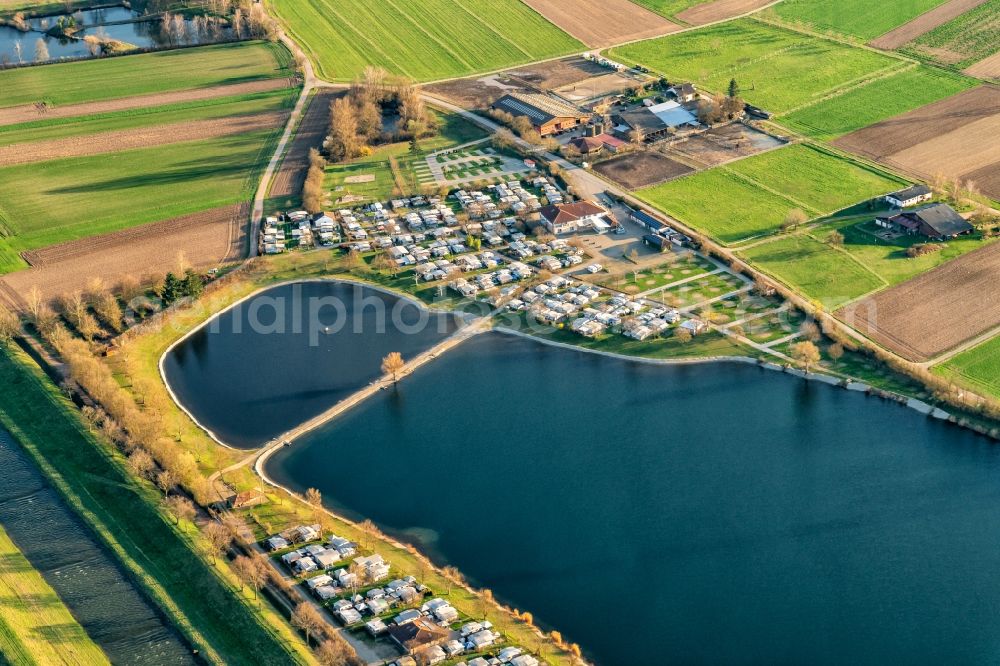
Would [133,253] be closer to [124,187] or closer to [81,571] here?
[124,187]

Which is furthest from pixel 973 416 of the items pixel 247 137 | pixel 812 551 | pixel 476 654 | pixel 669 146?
pixel 247 137

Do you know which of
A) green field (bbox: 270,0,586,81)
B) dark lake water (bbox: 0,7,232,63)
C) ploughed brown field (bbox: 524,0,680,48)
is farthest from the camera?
dark lake water (bbox: 0,7,232,63)

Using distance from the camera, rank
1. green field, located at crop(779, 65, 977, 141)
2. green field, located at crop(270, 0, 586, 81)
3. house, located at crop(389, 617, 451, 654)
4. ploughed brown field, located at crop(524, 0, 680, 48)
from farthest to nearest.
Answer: ploughed brown field, located at crop(524, 0, 680, 48) < green field, located at crop(270, 0, 586, 81) < green field, located at crop(779, 65, 977, 141) < house, located at crop(389, 617, 451, 654)

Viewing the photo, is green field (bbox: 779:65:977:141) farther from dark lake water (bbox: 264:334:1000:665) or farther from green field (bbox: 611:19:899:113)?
dark lake water (bbox: 264:334:1000:665)

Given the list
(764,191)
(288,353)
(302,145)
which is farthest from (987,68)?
(288,353)

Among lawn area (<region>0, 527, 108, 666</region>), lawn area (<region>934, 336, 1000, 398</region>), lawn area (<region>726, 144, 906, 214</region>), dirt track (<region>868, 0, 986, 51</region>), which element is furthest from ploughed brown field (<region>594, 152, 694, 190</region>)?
lawn area (<region>0, 527, 108, 666</region>)

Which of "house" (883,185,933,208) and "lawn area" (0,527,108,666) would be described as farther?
"house" (883,185,933,208)

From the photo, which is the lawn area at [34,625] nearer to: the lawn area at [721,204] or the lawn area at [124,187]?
the lawn area at [124,187]
